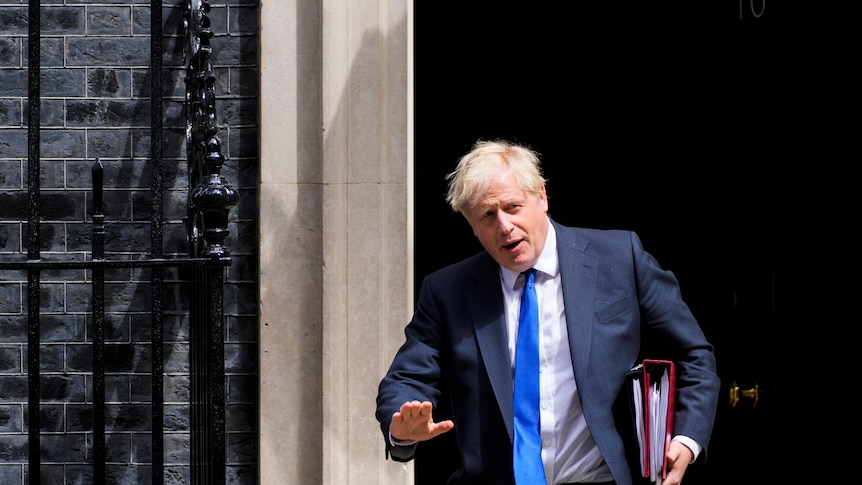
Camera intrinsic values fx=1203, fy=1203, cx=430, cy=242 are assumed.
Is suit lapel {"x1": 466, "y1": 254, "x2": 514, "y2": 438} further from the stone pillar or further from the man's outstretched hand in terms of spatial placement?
the stone pillar

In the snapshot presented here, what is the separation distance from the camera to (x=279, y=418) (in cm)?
461

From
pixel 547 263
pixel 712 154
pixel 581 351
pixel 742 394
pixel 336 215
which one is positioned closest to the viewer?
pixel 581 351

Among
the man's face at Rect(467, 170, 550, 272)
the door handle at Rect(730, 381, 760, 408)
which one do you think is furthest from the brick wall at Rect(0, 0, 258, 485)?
the door handle at Rect(730, 381, 760, 408)

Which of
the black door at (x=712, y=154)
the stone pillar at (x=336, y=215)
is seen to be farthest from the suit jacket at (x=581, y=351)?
the black door at (x=712, y=154)

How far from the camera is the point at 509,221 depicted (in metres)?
3.30

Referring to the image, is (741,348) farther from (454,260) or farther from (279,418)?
(279,418)

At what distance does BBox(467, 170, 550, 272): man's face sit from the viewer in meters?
3.29

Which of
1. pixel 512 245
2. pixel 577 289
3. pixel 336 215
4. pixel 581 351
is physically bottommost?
pixel 581 351

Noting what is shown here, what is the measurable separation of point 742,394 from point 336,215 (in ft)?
6.90

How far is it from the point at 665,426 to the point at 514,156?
844 mm

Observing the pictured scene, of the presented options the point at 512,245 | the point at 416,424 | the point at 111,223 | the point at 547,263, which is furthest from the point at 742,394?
the point at 111,223

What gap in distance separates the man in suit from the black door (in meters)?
2.26

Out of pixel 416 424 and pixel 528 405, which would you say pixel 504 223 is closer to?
pixel 528 405

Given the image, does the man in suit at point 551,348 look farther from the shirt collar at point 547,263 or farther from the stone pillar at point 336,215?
the stone pillar at point 336,215
